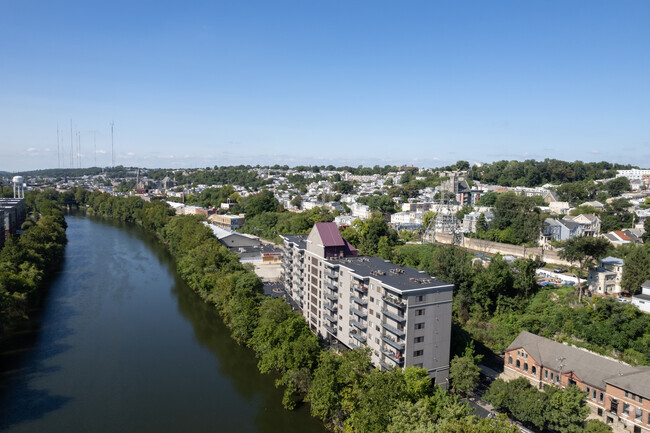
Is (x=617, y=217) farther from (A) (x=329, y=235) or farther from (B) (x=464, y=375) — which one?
(B) (x=464, y=375)

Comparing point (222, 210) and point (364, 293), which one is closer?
point (364, 293)

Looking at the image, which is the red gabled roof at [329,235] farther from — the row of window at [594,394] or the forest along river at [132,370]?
the row of window at [594,394]

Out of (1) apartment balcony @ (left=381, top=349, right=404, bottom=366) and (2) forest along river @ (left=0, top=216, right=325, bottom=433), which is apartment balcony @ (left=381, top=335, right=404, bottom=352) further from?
(2) forest along river @ (left=0, top=216, right=325, bottom=433)

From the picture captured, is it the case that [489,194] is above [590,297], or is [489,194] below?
above

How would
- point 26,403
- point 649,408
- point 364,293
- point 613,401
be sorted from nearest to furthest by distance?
point 649,408
point 613,401
point 26,403
point 364,293

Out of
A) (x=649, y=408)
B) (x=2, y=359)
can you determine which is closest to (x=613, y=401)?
(x=649, y=408)

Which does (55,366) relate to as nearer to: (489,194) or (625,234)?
(625,234)
